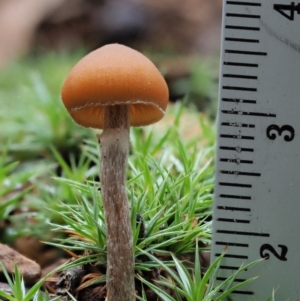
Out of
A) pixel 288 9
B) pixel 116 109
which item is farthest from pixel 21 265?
pixel 288 9

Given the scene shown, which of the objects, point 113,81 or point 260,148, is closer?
point 113,81

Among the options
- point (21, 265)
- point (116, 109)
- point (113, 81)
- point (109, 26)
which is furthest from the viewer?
point (109, 26)

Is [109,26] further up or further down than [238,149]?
further up

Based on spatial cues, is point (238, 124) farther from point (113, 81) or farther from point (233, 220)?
point (113, 81)

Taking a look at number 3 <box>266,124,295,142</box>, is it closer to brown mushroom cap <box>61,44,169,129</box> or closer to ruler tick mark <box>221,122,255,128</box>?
ruler tick mark <box>221,122,255,128</box>

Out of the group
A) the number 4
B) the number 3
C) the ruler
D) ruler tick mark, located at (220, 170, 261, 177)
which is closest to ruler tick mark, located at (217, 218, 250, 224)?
the ruler

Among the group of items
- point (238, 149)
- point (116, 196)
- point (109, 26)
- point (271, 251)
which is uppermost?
point (109, 26)
